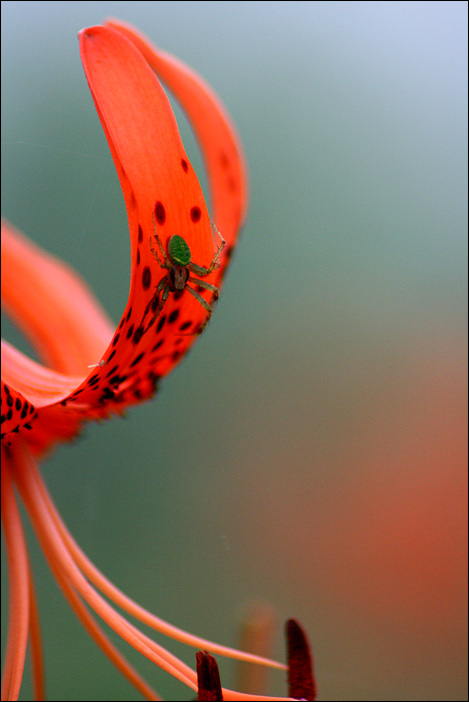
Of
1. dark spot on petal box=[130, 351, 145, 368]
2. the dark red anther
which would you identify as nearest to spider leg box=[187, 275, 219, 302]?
dark spot on petal box=[130, 351, 145, 368]

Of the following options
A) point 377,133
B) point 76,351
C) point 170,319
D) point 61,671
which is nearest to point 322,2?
point 377,133

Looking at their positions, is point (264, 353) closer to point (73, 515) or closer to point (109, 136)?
point (73, 515)

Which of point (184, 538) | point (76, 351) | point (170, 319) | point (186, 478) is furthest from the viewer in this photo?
point (186, 478)

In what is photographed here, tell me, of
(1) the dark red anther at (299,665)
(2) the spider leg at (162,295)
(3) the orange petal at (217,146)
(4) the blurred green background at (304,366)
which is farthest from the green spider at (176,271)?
(4) the blurred green background at (304,366)

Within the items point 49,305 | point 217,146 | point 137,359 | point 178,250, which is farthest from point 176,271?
point 49,305

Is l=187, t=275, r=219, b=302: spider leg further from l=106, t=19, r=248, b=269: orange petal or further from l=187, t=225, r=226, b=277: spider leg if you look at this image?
l=106, t=19, r=248, b=269: orange petal

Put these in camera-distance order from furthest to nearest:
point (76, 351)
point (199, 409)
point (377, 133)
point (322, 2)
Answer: point (199, 409) < point (377, 133) < point (322, 2) < point (76, 351)

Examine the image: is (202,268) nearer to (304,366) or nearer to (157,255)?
(157,255)

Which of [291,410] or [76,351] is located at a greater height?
[76,351]
